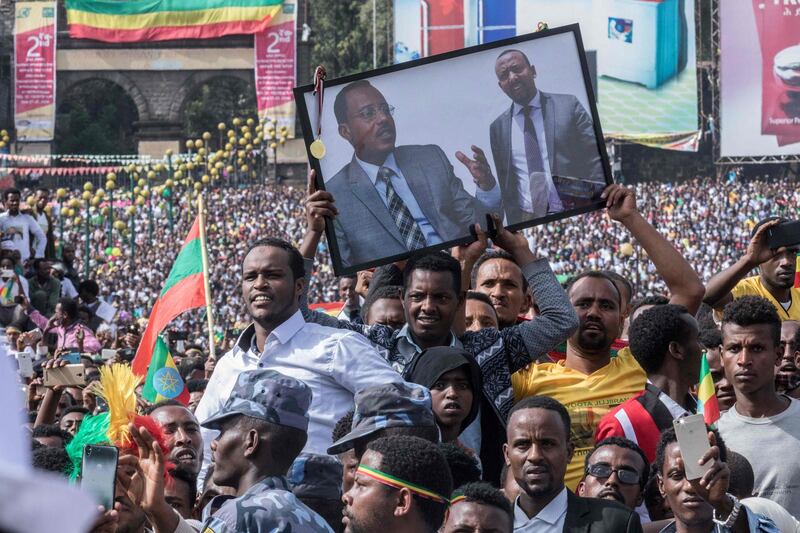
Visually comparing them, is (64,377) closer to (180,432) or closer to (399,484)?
(180,432)

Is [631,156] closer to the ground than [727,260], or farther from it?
farther from it

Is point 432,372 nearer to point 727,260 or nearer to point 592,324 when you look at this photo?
point 592,324

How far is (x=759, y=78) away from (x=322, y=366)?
36970 mm

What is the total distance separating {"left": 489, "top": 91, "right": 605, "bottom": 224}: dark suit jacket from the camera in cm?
454

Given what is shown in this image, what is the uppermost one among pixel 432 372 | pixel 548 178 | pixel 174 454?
pixel 548 178

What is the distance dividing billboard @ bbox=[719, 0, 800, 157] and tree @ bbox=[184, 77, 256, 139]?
70.9ft

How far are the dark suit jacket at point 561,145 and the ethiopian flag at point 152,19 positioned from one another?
140 ft

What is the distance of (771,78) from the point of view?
127ft

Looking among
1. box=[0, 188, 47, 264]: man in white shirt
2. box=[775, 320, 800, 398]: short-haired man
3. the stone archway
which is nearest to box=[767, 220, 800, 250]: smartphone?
box=[775, 320, 800, 398]: short-haired man

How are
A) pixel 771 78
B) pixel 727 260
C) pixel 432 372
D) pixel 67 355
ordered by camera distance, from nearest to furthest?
pixel 432 372 → pixel 67 355 → pixel 727 260 → pixel 771 78

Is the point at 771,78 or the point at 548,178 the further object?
the point at 771,78

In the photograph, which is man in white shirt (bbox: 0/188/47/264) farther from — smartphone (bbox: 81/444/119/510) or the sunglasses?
smartphone (bbox: 81/444/119/510)

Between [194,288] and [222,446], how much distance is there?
633cm

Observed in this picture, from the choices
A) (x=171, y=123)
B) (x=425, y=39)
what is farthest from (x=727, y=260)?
(x=171, y=123)
